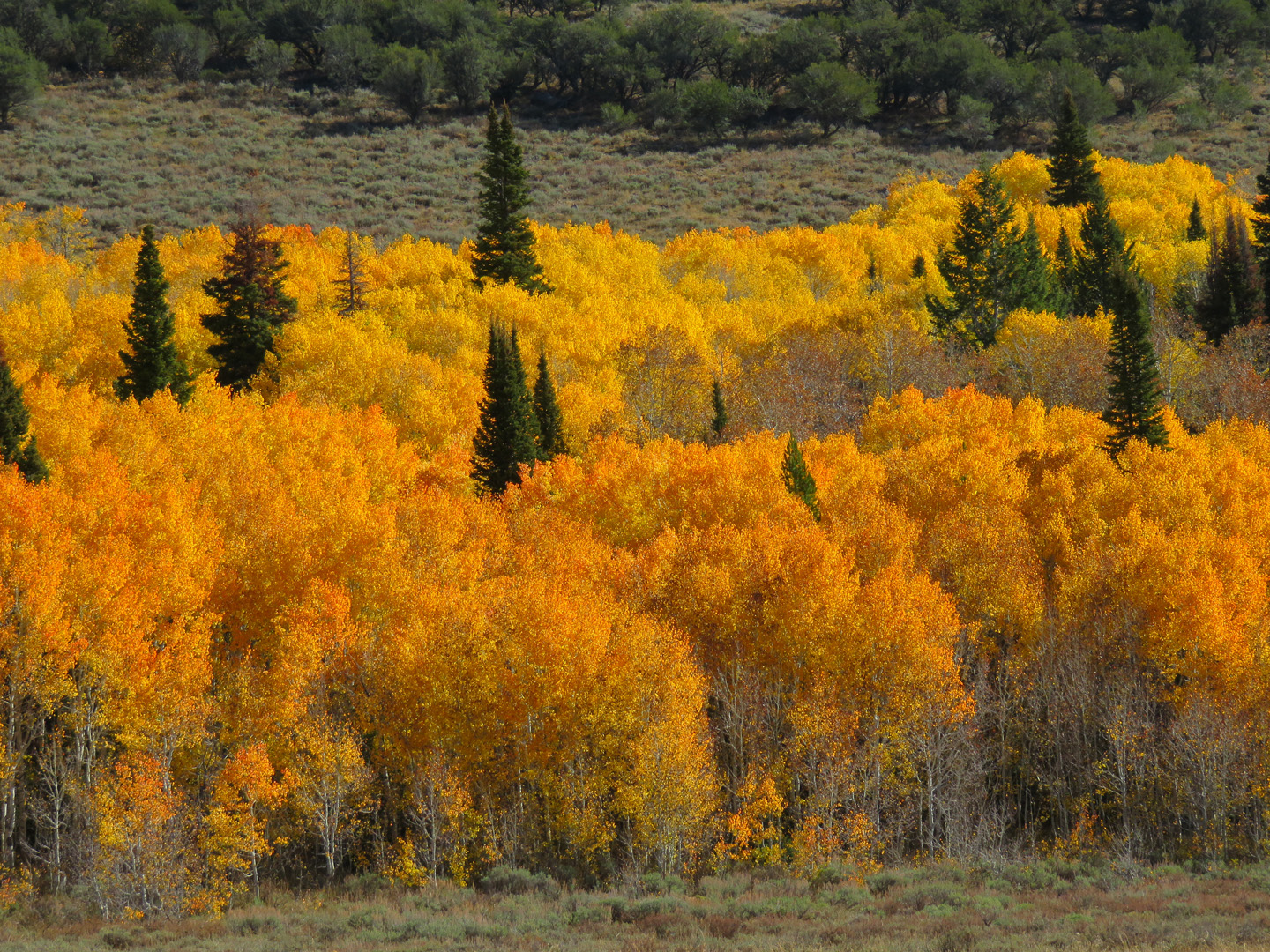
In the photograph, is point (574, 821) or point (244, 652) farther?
point (244, 652)

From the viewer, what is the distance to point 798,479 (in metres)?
71.2

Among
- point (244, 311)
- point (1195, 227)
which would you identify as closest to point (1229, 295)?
point (1195, 227)

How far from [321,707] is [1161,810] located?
36349 mm

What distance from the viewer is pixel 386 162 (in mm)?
162250

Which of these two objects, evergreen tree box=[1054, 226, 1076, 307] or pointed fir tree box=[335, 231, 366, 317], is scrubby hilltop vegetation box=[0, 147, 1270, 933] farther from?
evergreen tree box=[1054, 226, 1076, 307]

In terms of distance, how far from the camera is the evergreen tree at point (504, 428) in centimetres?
7350

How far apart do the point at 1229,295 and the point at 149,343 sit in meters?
76.9

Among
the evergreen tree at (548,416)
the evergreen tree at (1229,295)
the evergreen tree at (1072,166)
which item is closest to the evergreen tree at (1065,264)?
the evergreen tree at (1072,166)

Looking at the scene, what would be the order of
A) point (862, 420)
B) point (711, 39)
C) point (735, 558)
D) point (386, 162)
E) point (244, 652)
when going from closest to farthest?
point (244, 652) < point (735, 558) < point (862, 420) < point (386, 162) < point (711, 39)

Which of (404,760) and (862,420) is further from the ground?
(862,420)

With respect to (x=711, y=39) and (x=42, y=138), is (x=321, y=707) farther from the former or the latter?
(x=711, y=39)

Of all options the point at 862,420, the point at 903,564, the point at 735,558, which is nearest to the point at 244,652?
the point at 735,558

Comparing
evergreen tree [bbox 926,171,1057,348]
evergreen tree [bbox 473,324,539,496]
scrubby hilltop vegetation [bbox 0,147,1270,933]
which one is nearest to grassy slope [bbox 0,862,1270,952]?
scrubby hilltop vegetation [bbox 0,147,1270,933]

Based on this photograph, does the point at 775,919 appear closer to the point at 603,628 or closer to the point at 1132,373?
the point at 603,628
